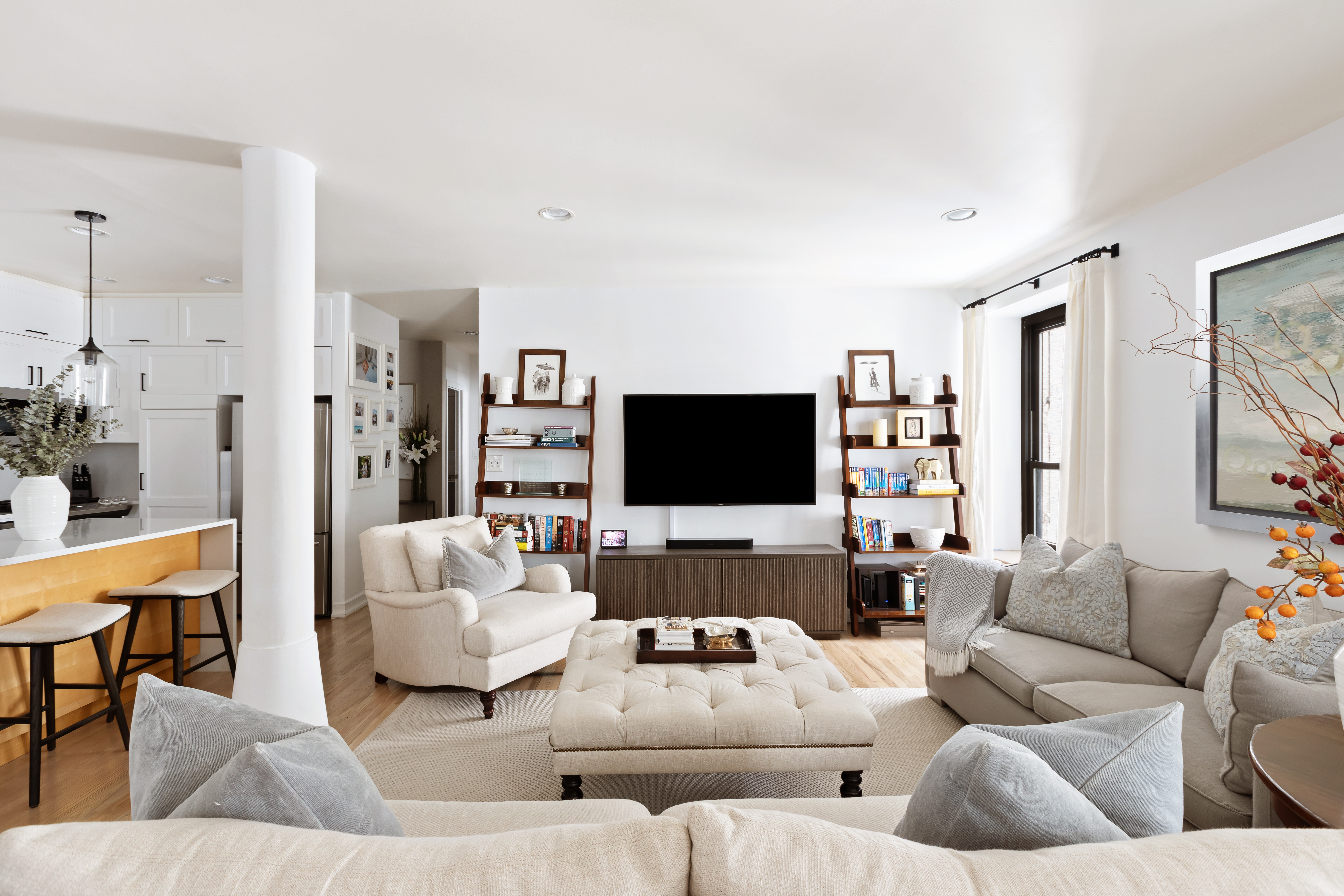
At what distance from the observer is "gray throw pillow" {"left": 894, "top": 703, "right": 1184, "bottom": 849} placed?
2.89 ft

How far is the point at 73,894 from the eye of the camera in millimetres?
720

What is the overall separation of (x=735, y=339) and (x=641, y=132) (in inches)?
102

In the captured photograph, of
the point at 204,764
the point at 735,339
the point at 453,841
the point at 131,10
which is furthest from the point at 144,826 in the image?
the point at 735,339

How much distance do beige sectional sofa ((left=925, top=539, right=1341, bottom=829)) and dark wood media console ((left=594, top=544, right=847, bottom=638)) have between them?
1.42m

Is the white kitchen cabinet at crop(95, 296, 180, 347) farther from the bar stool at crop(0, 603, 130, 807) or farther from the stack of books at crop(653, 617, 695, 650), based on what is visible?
the stack of books at crop(653, 617, 695, 650)

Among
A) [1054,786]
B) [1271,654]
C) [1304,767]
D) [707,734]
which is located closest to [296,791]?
[1054,786]

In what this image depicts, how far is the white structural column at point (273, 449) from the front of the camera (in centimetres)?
250

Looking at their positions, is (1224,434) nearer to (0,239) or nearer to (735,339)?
Result: (735,339)

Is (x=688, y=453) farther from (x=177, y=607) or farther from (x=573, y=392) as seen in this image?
(x=177, y=607)

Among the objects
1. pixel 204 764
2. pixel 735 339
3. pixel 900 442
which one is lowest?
pixel 204 764

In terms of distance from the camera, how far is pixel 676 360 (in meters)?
4.92

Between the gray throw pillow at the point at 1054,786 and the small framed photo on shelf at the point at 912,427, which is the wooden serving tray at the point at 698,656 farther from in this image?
the small framed photo on shelf at the point at 912,427

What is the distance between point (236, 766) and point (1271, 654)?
101 inches

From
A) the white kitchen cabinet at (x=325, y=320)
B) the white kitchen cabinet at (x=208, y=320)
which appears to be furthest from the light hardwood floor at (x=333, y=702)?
the white kitchen cabinet at (x=208, y=320)
